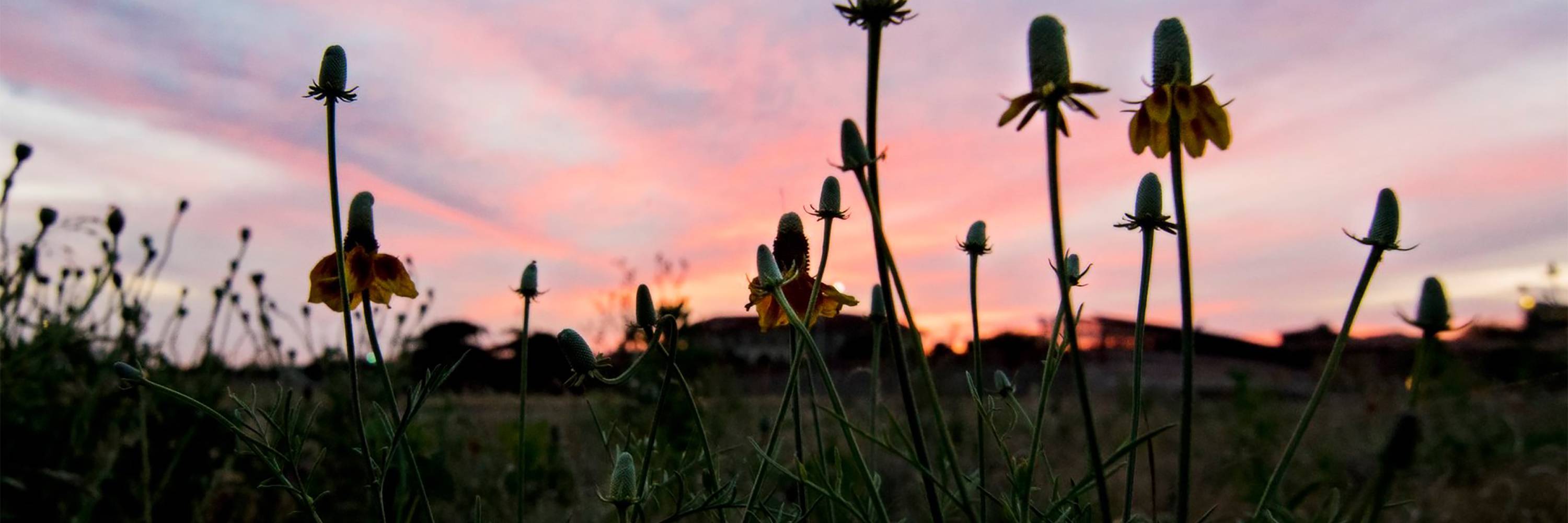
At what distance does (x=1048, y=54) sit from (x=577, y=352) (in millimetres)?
619

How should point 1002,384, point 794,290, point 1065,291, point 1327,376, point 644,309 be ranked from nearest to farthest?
point 1065,291 < point 1327,376 < point 644,309 < point 1002,384 < point 794,290

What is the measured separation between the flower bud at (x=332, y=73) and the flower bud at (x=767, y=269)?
0.47 meters

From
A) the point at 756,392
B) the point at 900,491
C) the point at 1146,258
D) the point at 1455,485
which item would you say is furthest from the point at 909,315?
the point at 756,392

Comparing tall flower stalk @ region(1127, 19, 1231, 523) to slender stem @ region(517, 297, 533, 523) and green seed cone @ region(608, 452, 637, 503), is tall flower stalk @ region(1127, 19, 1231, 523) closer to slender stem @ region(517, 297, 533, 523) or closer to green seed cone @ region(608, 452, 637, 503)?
green seed cone @ region(608, 452, 637, 503)

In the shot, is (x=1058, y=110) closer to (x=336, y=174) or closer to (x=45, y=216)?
(x=336, y=174)

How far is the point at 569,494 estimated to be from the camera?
3705 mm

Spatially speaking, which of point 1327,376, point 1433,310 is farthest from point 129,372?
point 1433,310

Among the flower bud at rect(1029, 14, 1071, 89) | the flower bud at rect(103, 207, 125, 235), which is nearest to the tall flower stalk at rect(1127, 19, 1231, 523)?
the flower bud at rect(1029, 14, 1071, 89)

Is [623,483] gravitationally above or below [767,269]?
below

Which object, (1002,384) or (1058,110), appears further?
(1002,384)

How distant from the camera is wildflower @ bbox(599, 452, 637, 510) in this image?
1084mm

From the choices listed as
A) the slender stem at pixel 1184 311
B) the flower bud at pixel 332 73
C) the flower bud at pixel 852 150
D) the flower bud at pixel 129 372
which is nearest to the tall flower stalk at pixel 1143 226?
the slender stem at pixel 1184 311

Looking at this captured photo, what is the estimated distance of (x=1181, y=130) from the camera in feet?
3.26

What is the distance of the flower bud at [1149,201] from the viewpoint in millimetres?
1046
